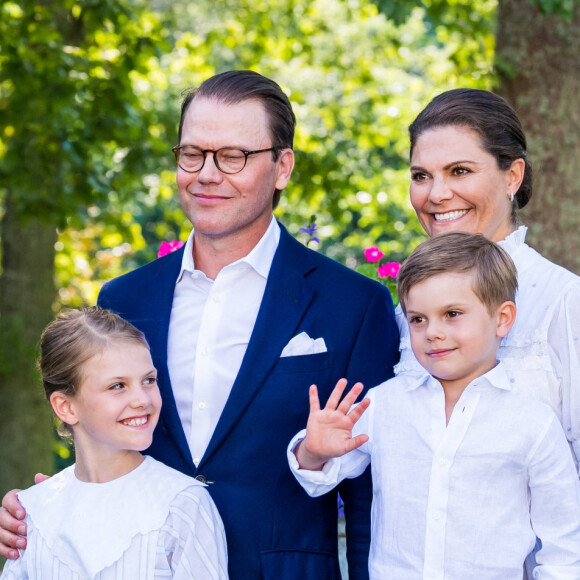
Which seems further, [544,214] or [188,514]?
[544,214]

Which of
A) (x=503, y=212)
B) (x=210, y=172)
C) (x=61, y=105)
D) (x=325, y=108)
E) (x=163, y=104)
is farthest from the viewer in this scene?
(x=325, y=108)

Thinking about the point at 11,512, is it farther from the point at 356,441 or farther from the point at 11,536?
the point at 356,441

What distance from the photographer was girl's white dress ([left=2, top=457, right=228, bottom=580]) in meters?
2.71

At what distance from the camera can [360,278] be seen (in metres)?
3.11

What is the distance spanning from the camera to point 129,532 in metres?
2.74

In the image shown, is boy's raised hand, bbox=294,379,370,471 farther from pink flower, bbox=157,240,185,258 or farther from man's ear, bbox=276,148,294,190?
pink flower, bbox=157,240,185,258

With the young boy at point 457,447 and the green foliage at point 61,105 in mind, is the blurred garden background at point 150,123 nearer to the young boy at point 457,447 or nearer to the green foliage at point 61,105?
the green foliage at point 61,105

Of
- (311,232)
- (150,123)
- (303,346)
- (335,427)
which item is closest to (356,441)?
(335,427)

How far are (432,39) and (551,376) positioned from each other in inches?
684

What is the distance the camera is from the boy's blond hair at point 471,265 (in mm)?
2582

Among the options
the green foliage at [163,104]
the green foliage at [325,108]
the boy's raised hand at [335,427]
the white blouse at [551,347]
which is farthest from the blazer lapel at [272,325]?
the green foliage at [325,108]

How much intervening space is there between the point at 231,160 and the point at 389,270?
1.18 meters

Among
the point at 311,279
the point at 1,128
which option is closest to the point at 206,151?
the point at 311,279

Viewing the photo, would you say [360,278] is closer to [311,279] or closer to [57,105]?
[311,279]
